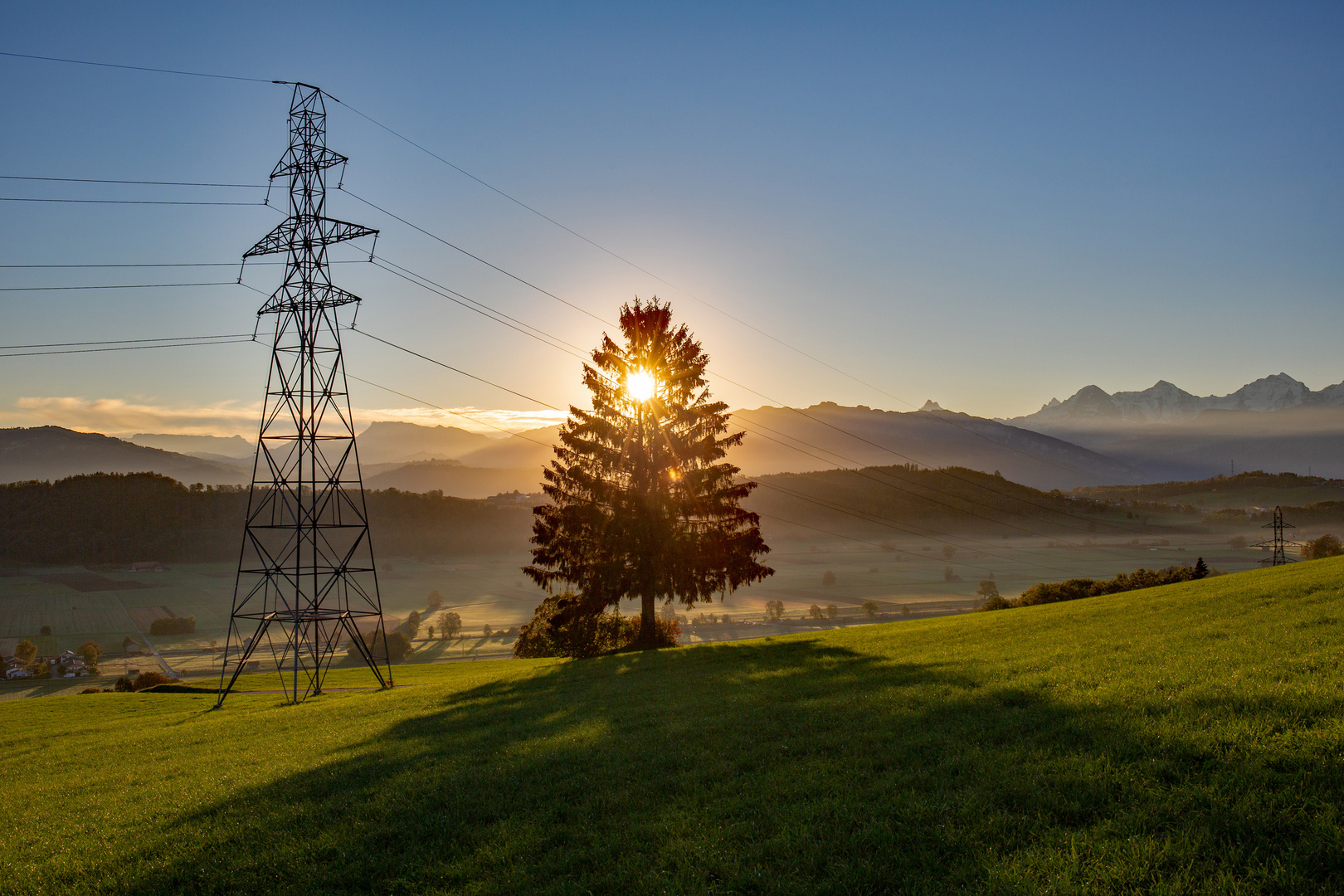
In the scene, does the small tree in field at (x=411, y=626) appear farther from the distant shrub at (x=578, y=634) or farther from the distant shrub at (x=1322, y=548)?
the distant shrub at (x=1322, y=548)

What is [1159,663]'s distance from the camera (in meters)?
11.2

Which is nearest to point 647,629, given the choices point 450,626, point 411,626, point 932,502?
point 450,626

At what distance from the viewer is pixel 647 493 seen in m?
35.6

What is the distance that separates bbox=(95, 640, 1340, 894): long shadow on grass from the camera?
5.58m

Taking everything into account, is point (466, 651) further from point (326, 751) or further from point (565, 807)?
point (565, 807)

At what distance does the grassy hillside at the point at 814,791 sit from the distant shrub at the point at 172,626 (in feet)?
339

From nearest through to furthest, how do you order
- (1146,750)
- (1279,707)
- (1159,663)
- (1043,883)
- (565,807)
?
(1043,883), (1146,750), (1279,707), (565,807), (1159,663)

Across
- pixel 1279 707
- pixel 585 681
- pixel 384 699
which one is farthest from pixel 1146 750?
pixel 384 699

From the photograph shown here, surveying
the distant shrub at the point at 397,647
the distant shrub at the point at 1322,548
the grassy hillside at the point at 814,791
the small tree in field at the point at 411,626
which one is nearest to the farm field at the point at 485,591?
the distant shrub at the point at 397,647

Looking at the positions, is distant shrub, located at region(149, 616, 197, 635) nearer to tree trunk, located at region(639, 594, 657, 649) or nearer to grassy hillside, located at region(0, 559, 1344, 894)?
tree trunk, located at region(639, 594, 657, 649)

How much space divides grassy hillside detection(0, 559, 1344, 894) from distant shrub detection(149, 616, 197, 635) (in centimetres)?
10336

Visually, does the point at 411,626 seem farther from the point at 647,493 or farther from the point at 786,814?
the point at 786,814

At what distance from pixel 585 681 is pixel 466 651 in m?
73.9

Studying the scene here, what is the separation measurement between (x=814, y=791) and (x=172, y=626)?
398 feet
